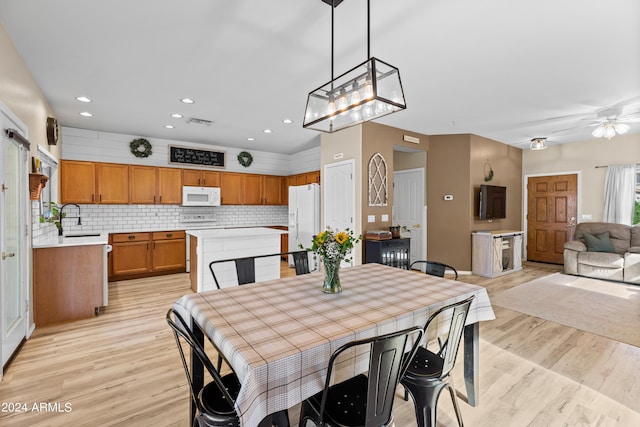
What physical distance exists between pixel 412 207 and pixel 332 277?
14.4 feet

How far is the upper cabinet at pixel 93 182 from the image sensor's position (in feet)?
15.9

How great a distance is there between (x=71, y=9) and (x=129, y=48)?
0.49 metres

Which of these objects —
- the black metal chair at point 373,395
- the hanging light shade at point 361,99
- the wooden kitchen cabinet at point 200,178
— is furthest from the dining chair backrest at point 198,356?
the wooden kitchen cabinet at point 200,178

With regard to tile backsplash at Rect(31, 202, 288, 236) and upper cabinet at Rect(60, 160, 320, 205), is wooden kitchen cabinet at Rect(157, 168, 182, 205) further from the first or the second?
tile backsplash at Rect(31, 202, 288, 236)

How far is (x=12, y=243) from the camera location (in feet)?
8.47

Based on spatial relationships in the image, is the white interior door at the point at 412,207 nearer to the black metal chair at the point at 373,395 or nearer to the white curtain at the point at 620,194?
the white curtain at the point at 620,194

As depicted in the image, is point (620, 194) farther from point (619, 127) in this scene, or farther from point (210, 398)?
point (210, 398)

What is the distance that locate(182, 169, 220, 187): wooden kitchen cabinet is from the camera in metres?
5.84

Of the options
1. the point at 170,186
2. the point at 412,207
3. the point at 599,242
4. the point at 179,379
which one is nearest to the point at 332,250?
the point at 179,379

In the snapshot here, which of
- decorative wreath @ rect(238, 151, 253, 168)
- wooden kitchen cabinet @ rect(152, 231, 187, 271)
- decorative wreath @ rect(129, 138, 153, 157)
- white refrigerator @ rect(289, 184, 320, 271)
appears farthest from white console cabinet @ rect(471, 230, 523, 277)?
decorative wreath @ rect(129, 138, 153, 157)

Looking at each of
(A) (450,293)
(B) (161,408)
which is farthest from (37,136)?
(A) (450,293)

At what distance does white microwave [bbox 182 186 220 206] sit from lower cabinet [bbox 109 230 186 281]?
63 cm

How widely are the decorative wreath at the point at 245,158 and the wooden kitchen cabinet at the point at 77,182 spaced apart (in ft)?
8.65

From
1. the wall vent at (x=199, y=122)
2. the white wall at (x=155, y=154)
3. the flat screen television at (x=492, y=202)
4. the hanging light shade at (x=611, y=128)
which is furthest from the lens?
the flat screen television at (x=492, y=202)
